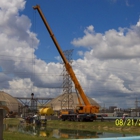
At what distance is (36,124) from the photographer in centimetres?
4888

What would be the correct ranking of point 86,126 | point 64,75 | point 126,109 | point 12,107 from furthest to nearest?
point 12,107, point 126,109, point 64,75, point 86,126

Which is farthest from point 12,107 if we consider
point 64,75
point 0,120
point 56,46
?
point 0,120

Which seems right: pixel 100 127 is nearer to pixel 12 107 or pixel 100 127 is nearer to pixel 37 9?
pixel 37 9

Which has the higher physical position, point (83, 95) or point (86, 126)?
point (83, 95)

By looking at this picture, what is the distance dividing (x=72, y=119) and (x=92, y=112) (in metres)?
3.77

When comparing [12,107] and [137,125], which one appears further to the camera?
[12,107]

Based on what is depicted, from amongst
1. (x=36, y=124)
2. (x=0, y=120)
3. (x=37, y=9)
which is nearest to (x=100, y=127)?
(x=36, y=124)

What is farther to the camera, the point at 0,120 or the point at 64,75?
the point at 64,75

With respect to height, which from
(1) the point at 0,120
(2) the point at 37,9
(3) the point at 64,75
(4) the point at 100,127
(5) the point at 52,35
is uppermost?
(2) the point at 37,9

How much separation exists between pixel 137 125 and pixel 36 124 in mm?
16691

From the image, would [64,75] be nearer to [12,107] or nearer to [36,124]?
[36,124]

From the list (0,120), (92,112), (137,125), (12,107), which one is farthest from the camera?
(12,107)

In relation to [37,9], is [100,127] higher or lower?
lower

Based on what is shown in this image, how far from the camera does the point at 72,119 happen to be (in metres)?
54.6
